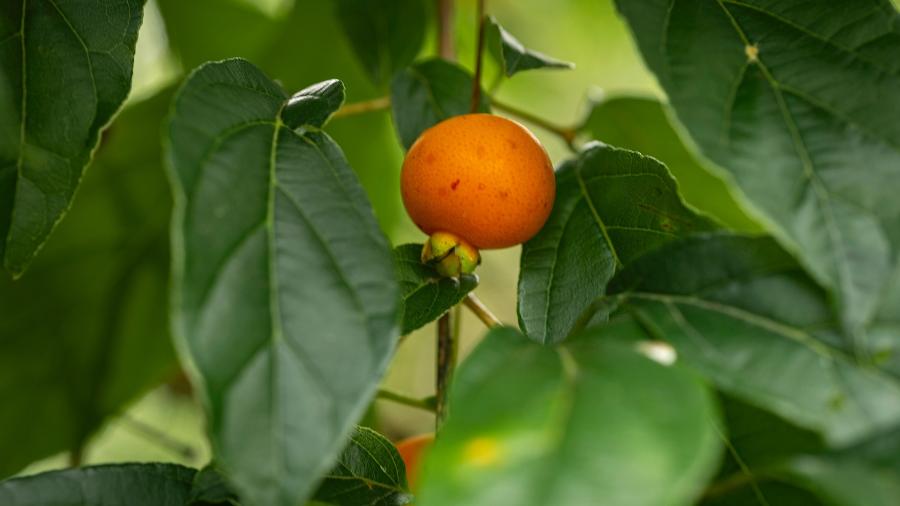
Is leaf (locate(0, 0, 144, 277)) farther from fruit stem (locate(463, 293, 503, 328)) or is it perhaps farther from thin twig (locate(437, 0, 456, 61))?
thin twig (locate(437, 0, 456, 61))

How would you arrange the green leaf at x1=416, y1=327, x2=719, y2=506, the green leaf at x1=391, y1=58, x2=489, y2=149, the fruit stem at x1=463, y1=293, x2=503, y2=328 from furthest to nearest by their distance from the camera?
1. the green leaf at x1=391, y1=58, x2=489, y2=149
2. the fruit stem at x1=463, y1=293, x2=503, y2=328
3. the green leaf at x1=416, y1=327, x2=719, y2=506

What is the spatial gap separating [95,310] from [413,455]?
0.79 meters

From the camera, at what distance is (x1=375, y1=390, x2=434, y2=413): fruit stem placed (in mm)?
789

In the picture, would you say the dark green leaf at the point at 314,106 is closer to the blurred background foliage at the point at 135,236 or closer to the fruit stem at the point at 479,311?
the fruit stem at the point at 479,311

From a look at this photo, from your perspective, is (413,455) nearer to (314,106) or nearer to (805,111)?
(314,106)

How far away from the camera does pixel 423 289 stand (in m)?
0.69

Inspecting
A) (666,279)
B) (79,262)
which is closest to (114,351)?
(79,262)

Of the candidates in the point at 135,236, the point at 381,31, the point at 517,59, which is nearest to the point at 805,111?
the point at 517,59

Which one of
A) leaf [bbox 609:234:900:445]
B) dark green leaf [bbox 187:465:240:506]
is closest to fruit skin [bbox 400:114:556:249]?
leaf [bbox 609:234:900:445]

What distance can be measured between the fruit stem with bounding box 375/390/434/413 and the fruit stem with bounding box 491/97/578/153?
0.30m

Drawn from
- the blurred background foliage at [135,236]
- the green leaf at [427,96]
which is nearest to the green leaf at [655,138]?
the blurred background foliage at [135,236]

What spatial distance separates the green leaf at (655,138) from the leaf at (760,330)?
48cm

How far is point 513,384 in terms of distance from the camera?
1.53 ft

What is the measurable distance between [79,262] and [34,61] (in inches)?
27.2
